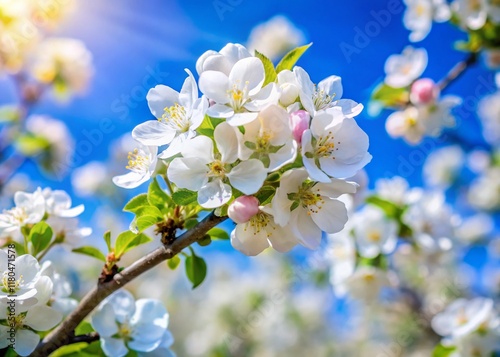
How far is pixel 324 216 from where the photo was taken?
84 cm

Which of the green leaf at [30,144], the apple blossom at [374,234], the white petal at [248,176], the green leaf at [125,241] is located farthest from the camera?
the green leaf at [30,144]

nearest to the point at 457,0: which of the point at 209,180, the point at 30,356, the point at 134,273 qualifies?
the point at 209,180

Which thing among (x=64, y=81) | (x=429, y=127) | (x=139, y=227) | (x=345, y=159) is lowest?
(x=139, y=227)

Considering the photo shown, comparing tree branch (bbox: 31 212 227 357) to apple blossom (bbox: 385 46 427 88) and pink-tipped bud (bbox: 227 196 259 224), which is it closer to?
pink-tipped bud (bbox: 227 196 259 224)

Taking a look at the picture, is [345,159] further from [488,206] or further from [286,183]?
[488,206]

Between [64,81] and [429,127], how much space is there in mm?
2021

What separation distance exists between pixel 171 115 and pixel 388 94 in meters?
1.35

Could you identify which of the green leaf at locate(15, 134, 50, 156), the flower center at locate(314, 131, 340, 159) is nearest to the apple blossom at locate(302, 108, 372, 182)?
the flower center at locate(314, 131, 340, 159)

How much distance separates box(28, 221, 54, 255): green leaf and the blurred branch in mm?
1597

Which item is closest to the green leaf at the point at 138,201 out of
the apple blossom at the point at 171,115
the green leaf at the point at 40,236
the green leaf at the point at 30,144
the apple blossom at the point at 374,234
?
the apple blossom at the point at 171,115

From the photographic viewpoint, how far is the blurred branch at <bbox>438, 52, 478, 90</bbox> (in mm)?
1973

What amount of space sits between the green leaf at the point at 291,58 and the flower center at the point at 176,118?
0.64 feet

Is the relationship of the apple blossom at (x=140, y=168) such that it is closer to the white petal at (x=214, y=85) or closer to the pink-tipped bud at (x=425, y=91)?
the white petal at (x=214, y=85)

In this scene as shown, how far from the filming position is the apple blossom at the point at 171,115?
84 cm
